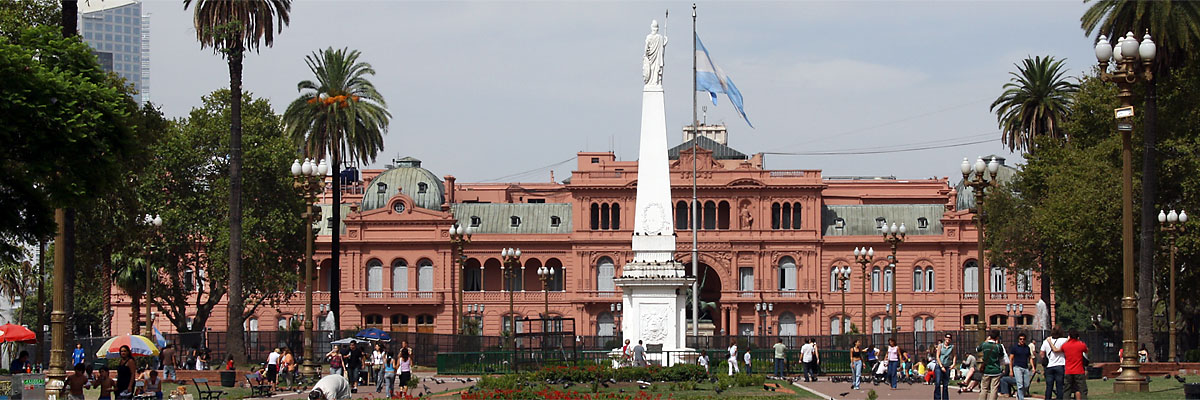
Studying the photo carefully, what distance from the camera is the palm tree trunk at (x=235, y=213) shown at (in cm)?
4556

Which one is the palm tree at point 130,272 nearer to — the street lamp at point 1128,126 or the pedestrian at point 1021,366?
the street lamp at point 1128,126

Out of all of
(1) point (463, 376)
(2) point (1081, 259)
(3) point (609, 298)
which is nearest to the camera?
(1) point (463, 376)

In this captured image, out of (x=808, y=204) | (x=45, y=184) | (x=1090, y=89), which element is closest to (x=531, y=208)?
(x=808, y=204)

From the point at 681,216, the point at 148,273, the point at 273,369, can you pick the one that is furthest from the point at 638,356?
the point at 681,216

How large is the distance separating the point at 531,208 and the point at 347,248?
11764 millimetres

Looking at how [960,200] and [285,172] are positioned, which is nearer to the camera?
[285,172]

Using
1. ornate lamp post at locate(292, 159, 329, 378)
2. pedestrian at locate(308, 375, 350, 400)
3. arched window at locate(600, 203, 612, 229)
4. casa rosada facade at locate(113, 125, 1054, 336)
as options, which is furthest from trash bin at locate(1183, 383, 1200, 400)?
arched window at locate(600, 203, 612, 229)

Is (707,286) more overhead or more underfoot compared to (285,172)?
more underfoot

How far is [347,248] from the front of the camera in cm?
9212

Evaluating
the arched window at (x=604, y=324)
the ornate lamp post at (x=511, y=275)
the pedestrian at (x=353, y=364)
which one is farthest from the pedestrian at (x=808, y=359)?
the arched window at (x=604, y=324)

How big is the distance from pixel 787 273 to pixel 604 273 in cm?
1098

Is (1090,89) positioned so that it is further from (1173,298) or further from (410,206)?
(410,206)

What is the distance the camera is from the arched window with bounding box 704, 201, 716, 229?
300 ft

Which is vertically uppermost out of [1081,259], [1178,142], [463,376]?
[1178,142]
